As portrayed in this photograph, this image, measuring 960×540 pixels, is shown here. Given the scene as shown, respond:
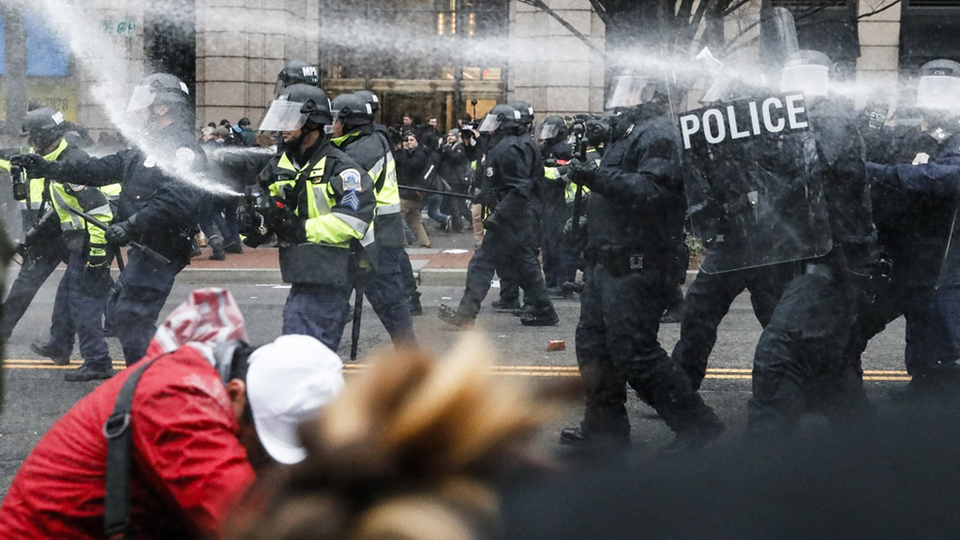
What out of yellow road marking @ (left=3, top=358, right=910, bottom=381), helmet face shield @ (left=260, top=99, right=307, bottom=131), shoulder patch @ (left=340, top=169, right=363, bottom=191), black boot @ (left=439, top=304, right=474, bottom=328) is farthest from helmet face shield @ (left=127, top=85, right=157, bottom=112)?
black boot @ (left=439, top=304, right=474, bottom=328)

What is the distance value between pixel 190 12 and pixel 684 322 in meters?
15.6

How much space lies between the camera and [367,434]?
1238 mm

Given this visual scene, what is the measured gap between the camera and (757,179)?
502 cm

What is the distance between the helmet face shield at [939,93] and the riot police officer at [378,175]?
114 inches

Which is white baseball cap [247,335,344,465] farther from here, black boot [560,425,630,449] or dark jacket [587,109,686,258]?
dark jacket [587,109,686,258]

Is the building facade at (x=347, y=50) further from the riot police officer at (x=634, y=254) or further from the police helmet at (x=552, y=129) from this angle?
the riot police officer at (x=634, y=254)

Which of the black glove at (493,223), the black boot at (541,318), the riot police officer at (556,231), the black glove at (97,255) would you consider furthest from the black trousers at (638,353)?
the riot police officer at (556,231)

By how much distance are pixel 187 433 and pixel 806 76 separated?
3.71 m

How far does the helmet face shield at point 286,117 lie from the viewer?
5.79m

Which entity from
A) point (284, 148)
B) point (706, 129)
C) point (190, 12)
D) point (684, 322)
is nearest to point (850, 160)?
point (706, 129)

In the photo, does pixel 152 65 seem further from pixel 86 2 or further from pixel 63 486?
pixel 63 486

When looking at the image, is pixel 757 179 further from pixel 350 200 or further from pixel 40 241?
pixel 40 241

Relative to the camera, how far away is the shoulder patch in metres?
5.67

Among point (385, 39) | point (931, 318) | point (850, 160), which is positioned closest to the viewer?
point (850, 160)
